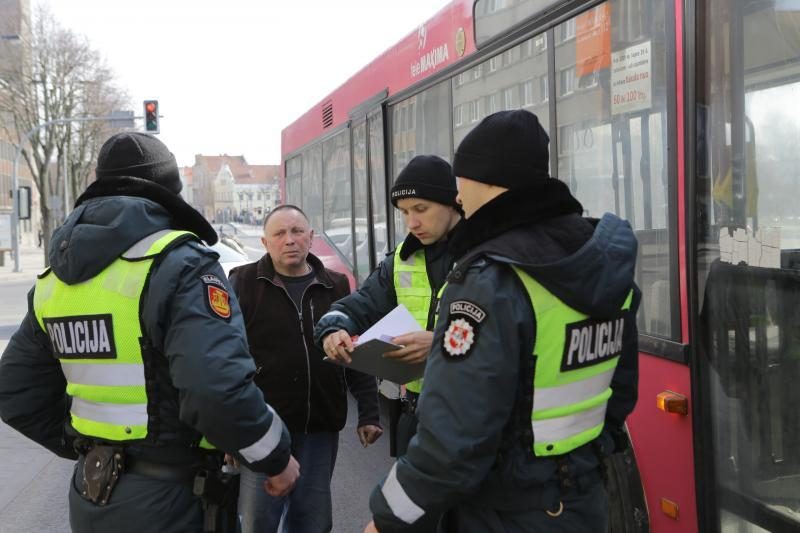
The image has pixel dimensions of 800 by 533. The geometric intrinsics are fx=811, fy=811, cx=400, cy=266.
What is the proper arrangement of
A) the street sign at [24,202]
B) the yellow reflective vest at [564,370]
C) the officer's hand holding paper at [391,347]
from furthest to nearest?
the street sign at [24,202], the officer's hand holding paper at [391,347], the yellow reflective vest at [564,370]

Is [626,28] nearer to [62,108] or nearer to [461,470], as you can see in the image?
[461,470]

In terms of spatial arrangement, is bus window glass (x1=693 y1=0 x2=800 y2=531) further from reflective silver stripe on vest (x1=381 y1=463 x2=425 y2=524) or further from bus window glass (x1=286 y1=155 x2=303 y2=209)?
bus window glass (x1=286 y1=155 x2=303 y2=209)

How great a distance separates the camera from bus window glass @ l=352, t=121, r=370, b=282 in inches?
277

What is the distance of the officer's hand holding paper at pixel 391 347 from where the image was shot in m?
2.64

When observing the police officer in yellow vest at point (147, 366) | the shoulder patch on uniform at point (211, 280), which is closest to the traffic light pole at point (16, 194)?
the police officer in yellow vest at point (147, 366)

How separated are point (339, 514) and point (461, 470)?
3448mm

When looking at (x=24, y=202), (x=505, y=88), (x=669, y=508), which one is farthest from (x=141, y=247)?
(x=24, y=202)

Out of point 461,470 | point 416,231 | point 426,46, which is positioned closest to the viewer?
point 461,470

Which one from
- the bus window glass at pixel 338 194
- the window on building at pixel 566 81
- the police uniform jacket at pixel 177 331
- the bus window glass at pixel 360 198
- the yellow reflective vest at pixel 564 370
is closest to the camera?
the yellow reflective vest at pixel 564 370

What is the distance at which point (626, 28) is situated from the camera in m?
3.18

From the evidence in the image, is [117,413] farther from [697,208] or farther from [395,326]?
[697,208]

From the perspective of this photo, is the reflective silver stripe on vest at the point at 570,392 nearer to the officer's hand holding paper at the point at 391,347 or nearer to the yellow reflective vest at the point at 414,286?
the officer's hand holding paper at the point at 391,347

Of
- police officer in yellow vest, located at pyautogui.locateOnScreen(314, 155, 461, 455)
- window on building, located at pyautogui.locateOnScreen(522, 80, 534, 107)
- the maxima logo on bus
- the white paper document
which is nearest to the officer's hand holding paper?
the white paper document

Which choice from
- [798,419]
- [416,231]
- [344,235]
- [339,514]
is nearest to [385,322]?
[416,231]
